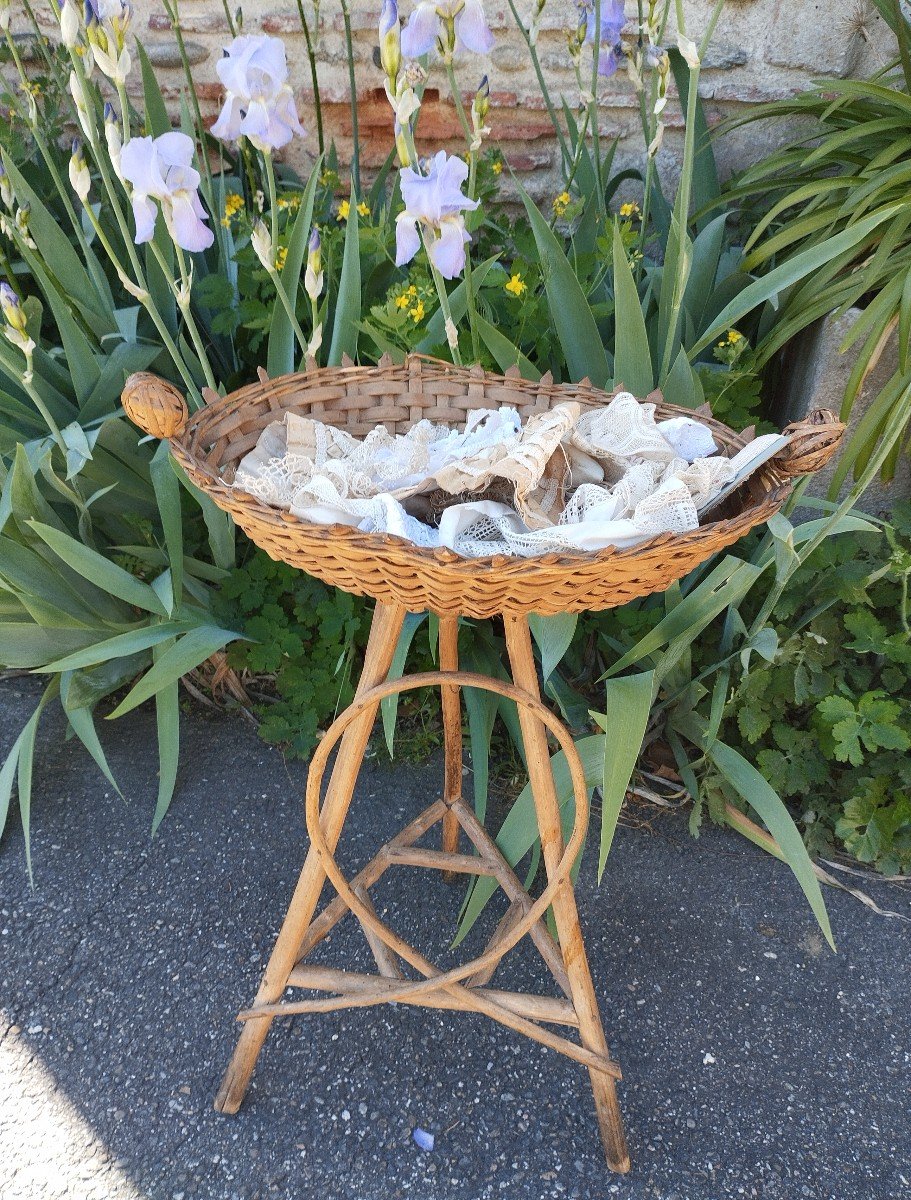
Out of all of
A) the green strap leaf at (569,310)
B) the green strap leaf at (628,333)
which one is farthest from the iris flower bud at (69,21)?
the green strap leaf at (628,333)

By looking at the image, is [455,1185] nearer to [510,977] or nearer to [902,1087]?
[510,977]

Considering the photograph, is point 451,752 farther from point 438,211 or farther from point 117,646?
point 438,211

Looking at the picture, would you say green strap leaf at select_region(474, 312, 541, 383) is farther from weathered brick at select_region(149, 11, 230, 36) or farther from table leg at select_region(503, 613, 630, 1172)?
weathered brick at select_region(149, 11, 230, 36)

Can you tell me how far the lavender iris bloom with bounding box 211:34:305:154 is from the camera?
1012 millimetres

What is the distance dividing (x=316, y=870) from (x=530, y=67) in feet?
6.83

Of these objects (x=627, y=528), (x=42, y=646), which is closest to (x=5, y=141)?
(x=42, y=646)

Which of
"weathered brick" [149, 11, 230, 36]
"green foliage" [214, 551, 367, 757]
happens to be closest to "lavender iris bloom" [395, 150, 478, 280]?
"green foliage" [214, 551, 367, 757]

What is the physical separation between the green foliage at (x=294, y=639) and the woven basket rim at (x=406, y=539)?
24.8 inches

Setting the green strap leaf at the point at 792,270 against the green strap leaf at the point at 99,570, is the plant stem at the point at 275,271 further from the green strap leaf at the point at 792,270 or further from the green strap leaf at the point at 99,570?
the green strap leaf at the point at 792,270

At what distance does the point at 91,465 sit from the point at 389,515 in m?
0.93

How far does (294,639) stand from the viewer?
1.75 metres

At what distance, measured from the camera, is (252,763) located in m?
1.85

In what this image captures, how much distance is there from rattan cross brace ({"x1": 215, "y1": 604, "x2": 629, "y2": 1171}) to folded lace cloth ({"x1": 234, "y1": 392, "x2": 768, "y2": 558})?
5.7 inches

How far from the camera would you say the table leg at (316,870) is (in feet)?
3.47
